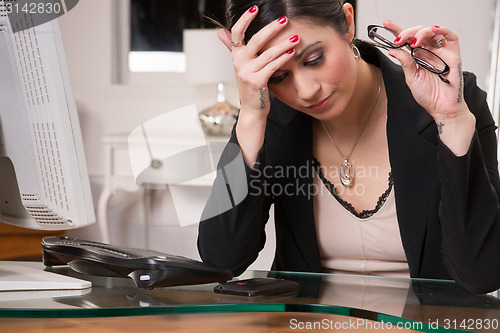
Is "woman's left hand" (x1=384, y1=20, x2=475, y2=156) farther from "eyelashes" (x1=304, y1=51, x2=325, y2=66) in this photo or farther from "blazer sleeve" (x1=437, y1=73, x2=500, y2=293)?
"eyelashes" (x1=304, y1=51, x2=325, y2=66)

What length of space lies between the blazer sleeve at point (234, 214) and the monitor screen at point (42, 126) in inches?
14.2

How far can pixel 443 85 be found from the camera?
1.05m

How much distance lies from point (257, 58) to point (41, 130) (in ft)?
1.36

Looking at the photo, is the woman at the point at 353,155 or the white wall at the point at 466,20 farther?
the white wall at the point at 466,20

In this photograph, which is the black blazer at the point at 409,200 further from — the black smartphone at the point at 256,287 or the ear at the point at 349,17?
the black smartphone at the point at 256,287

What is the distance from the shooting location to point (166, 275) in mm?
907

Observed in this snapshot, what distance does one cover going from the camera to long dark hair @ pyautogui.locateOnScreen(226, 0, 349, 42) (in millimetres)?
1114

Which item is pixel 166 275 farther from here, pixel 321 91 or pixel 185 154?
pixel 185 154

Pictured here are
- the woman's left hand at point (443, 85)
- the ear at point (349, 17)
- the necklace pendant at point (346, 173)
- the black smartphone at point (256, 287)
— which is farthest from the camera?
the necklace pendant at point (346, 173)

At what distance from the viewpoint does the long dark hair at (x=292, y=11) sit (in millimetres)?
1114

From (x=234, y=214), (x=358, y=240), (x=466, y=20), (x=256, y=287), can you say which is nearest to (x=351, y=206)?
(x=358, y=240)

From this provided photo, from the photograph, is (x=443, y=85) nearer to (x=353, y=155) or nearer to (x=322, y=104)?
(x=322, y=104)

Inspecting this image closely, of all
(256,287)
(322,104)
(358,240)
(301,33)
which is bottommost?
(358,240)

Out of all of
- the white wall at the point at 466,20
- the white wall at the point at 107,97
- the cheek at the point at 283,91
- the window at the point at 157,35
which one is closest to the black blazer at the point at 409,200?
the cheek at the point at 283,91
